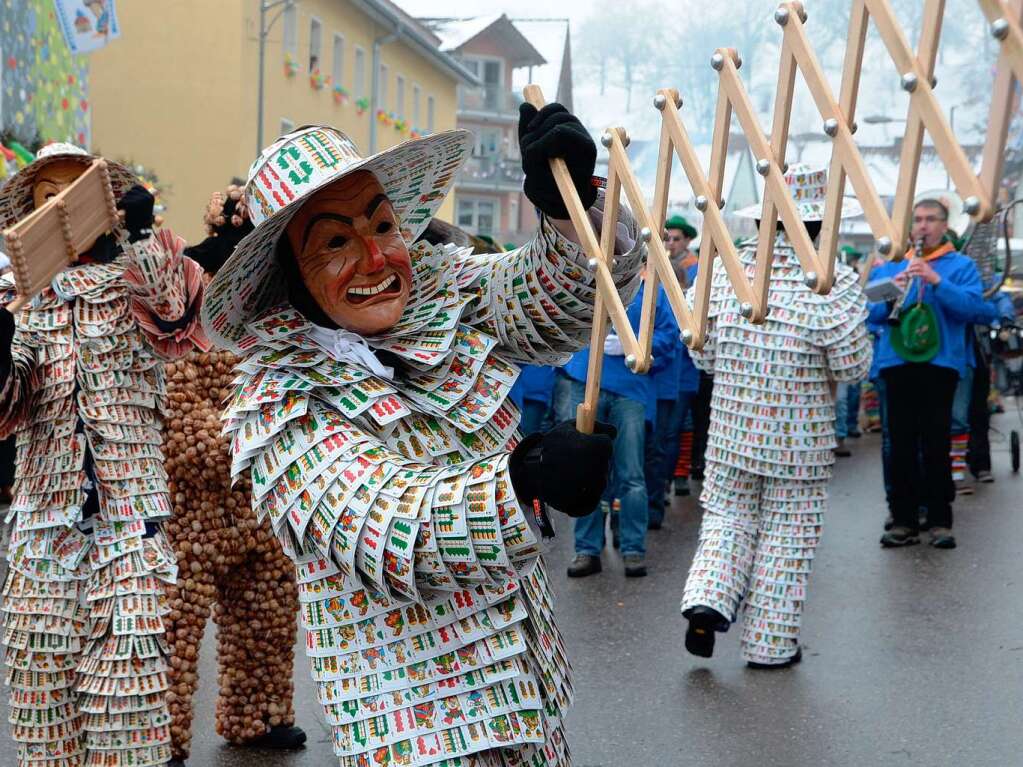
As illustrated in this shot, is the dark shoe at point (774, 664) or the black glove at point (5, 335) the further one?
the dark shoe at point (774, 664)

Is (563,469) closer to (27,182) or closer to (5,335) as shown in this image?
(5,335)

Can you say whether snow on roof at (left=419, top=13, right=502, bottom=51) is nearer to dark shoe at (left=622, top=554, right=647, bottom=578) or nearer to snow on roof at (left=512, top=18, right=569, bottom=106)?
snow on roof at (left=512, top=18, right=569, bottom=106)

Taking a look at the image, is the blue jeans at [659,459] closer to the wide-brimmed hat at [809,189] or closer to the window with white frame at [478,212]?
the wide-brimmed hat at [809,189]

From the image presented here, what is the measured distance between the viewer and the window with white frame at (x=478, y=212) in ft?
171

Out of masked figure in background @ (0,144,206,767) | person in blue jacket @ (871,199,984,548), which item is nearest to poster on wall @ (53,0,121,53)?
person in blue jacket @ (871,199,984,548)

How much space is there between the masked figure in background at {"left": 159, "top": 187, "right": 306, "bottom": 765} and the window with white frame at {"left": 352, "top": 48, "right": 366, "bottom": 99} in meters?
27.9

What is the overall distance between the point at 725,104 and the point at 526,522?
2.40 ft

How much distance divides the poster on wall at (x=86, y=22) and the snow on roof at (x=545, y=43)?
3888cm

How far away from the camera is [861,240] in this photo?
34.2 m

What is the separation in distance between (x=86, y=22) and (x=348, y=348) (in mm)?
12065

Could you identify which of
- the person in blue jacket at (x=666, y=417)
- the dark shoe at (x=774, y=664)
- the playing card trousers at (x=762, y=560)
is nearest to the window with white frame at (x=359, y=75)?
the person in blue jacket at (x=666, y=417)

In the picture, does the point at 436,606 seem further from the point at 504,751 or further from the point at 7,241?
the point at 7,241

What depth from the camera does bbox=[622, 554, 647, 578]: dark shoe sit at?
793 centimetres

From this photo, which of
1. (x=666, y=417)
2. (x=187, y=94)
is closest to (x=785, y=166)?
(x=666, y=417)
